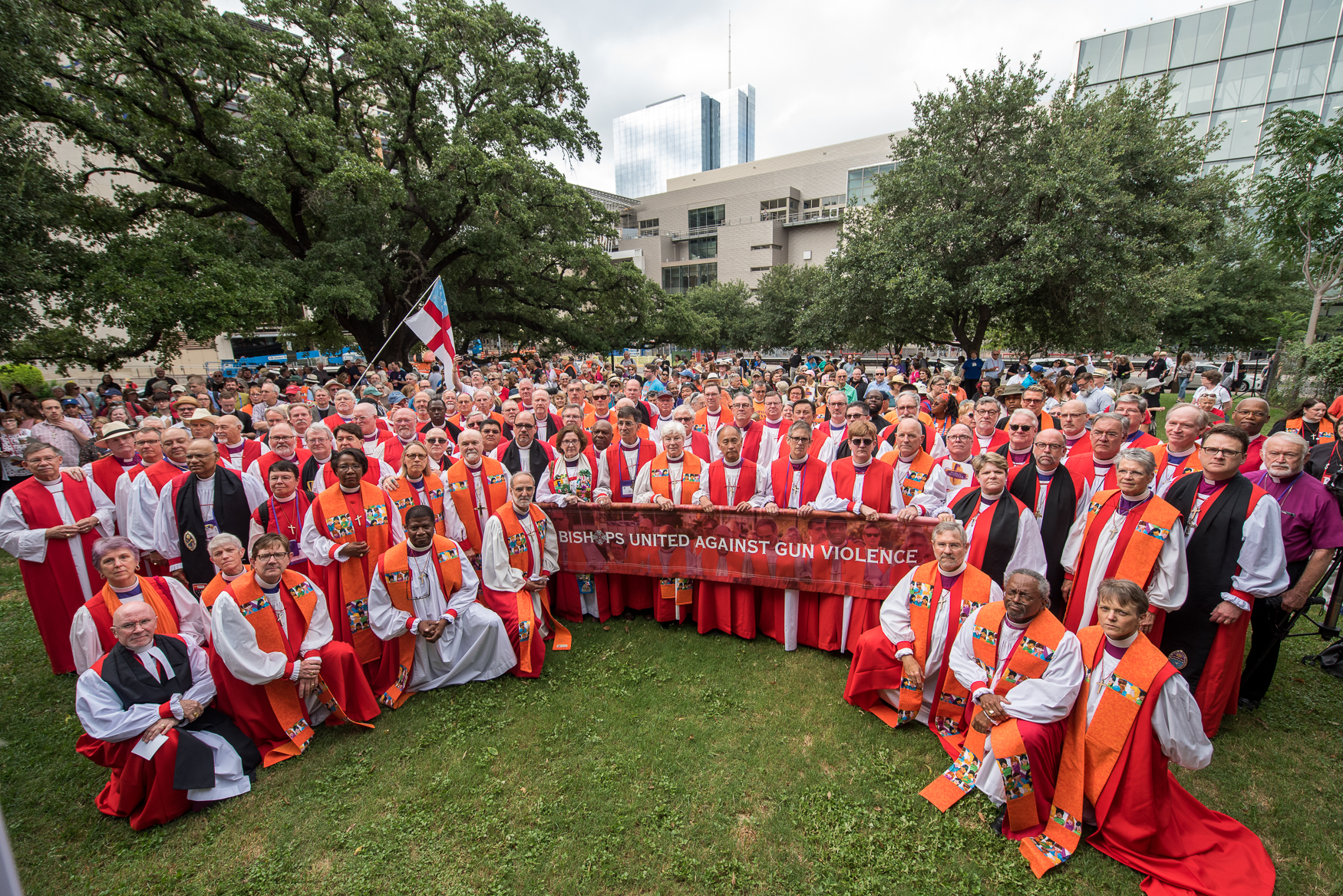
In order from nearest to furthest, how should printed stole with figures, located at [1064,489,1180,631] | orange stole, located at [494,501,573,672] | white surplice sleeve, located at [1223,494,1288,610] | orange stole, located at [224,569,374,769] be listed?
white surplice sleeve, located at [1223,494,1288,610] → printed stole with figures, located at [1064,489,1180,631] → orange stole, located at [224,569,374,769] → orange stole, located at [494,501,573,672]

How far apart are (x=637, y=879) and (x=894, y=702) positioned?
2.35 m

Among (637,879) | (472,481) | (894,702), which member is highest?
(472,481)

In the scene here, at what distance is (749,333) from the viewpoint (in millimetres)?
44438

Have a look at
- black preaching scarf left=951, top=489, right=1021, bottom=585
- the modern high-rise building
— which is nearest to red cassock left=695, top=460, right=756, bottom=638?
black preaching scarf left=951, top=489, right=1021, bottom=585

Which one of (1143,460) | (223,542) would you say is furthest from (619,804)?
(1143,460)

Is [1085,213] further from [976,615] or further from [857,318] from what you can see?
[976,615]

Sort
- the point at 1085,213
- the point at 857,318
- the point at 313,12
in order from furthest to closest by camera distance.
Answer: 1. the point at 857,318
2. the point at 313,12
3. the point at 1085,213

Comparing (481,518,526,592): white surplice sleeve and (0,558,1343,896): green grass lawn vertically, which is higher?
(481,518,526,592): white surplice sleeve

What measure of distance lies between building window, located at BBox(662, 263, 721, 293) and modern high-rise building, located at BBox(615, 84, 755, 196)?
5714cm

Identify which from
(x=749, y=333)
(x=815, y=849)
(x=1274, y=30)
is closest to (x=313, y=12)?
(x=815, y=849)

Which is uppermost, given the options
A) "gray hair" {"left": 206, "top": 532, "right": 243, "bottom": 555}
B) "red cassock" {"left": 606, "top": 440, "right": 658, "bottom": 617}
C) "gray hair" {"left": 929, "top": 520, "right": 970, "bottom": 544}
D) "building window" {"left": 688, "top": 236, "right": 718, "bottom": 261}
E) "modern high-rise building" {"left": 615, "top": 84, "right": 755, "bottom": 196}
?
"modern high-rise building" {"left": 615, "top": 84, "right": 755, "bottom": 196}

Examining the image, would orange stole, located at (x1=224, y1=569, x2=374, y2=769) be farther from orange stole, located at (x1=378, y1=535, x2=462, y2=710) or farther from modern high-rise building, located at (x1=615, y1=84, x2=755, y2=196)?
modern high-rise building, located at (x1=615, y1=84, x2=755, y2=196)

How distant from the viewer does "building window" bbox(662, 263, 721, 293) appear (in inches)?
2606

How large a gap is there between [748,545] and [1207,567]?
342 cm
